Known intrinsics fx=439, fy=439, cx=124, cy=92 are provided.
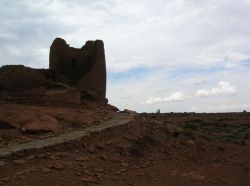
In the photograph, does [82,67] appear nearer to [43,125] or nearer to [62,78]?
[62,78]

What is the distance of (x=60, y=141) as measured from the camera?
11688 mm

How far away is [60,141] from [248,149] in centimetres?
825

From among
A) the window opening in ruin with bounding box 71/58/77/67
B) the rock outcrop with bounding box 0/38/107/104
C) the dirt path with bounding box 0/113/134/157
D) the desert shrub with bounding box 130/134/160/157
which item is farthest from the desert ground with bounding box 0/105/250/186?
the window opening in ruin with bounding box 71/58/77/67

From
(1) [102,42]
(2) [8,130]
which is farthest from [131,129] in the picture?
(1) [102,42]

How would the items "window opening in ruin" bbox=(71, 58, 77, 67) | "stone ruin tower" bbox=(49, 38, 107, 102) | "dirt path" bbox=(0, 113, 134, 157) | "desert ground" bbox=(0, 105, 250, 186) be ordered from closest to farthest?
"desert ground" bbox=(0, 105, 250, 186) → "dirt path" bbox=(0, 113, 134, 157) → "stone ruin tower" bbox=(49, 38, 107, 102) → "window opening in ruin" bbox=(71, 58, 77, 67)

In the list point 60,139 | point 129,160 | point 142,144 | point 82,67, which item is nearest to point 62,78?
point 82,67

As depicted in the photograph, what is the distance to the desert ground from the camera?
1012 centimetres

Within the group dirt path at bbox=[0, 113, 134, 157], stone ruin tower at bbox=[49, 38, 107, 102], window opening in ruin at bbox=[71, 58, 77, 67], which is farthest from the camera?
window opening in ruin at bbox=[71, 58, 77, 67]

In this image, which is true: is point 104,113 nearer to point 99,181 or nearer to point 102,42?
point 102,42

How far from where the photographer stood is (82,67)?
19781 millimetres

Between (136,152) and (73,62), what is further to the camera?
(73,62)

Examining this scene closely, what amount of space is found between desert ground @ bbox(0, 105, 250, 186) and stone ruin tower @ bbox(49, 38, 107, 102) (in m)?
3.22

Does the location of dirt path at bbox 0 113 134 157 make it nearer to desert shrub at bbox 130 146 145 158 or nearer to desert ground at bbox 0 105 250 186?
desert ground at bbox 0 105 250 186

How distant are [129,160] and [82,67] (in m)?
8.54
